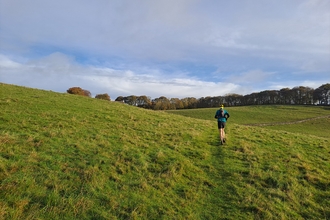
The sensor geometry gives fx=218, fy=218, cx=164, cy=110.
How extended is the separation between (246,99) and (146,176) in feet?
466

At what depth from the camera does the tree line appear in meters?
115

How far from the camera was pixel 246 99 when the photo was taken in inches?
5512

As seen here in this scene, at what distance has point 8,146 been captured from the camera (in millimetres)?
9461

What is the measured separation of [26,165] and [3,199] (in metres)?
2.21

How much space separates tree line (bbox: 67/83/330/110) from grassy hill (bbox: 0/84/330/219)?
93202mm

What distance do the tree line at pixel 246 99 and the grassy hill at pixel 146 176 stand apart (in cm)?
9320

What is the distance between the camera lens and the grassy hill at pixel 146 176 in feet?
21.1

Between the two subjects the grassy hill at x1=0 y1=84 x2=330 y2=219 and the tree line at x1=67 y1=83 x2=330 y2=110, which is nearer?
the grassy hill at x1=0 y1=84 x2=330 y2=219

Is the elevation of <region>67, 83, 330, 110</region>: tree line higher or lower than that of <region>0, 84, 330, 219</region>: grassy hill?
higher

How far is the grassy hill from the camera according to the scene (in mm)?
6434

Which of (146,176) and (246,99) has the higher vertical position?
(246,99)

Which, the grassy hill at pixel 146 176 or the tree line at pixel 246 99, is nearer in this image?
the grassy hill at pixel 146 176

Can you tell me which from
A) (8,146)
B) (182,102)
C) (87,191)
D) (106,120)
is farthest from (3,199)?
(182,102)

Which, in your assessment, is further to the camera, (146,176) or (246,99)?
(246,99)
